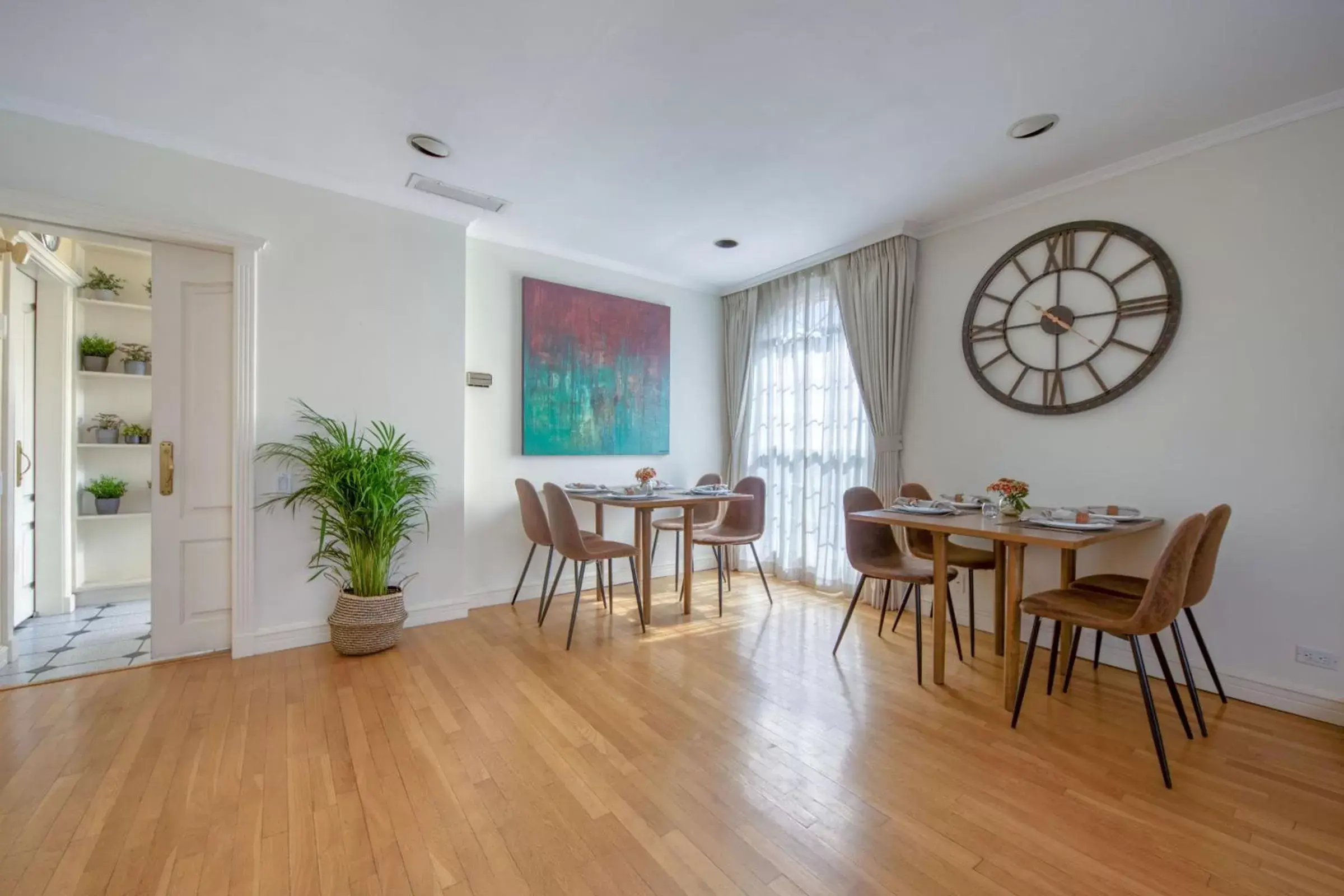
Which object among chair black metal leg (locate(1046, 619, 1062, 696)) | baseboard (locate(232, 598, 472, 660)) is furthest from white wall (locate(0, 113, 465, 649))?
chair black metal leg (locate(1046, 619, 1062, 696))

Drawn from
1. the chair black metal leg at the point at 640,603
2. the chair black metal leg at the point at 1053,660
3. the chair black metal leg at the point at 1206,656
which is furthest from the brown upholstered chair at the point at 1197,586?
the chair black metal leg at the point at 640,603

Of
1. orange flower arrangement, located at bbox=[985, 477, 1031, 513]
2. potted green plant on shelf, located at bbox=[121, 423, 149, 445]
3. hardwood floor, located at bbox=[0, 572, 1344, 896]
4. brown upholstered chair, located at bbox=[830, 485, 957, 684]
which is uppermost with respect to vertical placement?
potted green plant on shelf, located at bbox=[121, 423, 149, 445]

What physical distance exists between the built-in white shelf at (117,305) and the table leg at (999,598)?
6.01m

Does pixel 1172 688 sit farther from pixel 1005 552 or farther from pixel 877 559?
pixel 877 559

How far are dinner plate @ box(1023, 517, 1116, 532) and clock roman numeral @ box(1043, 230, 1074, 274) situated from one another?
1.60 meters

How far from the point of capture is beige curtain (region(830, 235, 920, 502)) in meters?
3.94

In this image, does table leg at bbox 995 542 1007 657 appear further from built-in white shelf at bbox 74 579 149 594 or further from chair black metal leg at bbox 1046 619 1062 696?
built-in white shelf at bbox 74 579 149 594

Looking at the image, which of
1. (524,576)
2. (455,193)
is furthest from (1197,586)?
(455,193)

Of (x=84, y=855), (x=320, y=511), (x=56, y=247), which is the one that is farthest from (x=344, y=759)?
(x=56, y=247)

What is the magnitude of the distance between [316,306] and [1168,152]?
4.82 m

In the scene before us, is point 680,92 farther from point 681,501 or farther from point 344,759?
point 344,759

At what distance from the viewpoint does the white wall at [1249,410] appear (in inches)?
96.6

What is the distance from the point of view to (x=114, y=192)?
277 centimetres

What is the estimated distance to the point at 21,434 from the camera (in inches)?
129
